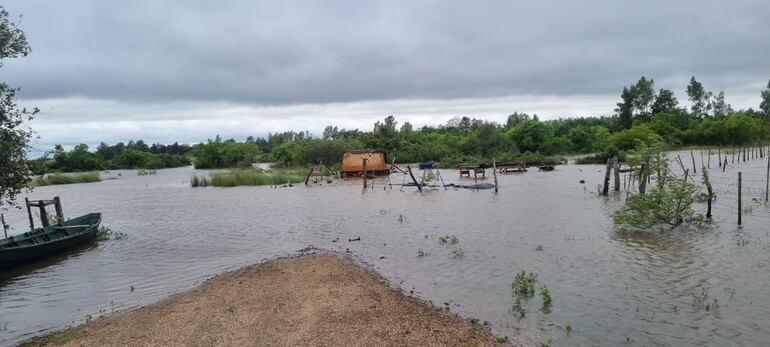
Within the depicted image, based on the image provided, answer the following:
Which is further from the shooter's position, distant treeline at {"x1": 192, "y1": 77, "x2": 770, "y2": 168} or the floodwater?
distant treeline at {"x1": 192, "y1": 77, "x2": 770, "y2": 168}

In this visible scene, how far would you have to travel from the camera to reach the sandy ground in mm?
7434

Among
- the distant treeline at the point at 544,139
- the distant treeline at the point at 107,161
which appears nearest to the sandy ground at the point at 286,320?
the distant treeline at the point at 544,139

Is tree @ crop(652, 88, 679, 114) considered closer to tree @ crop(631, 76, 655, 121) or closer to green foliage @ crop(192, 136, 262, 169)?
tree @ crop(631, 76, 655, 121)

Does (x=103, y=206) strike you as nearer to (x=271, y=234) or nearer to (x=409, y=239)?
(x=271, y=234)

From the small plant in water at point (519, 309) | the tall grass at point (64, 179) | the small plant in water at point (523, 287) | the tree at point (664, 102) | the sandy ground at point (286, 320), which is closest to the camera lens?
the sandy ground at point (286, 320)

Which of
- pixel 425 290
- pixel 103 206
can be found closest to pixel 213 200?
pixel 103 206

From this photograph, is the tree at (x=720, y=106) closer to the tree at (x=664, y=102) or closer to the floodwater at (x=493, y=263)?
the tree at (x=664, y=102)

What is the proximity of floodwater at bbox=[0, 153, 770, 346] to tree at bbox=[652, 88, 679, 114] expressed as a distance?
228 feet

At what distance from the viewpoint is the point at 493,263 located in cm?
1258

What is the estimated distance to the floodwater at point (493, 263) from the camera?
8.45 meters

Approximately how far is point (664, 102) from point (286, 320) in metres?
95.7

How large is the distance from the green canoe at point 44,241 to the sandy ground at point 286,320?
23.5 feet

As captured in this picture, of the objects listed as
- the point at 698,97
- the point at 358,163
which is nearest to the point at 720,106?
the point at 698,97

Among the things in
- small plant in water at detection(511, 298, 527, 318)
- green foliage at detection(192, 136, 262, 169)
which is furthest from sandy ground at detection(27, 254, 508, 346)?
green foliage at detection(192, 136, 262, 169)
